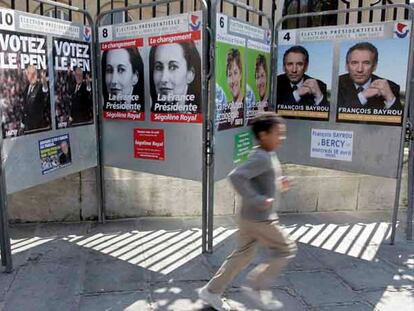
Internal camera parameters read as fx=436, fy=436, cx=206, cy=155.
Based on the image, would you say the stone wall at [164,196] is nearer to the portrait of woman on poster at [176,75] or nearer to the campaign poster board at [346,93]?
the campaign poster board at [346,93]

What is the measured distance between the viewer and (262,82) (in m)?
4.96

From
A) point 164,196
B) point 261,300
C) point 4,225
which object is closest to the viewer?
point 261,300

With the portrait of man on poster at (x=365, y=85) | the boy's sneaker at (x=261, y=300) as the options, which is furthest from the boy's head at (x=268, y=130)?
the portrait of man on poster at (x=365, y=85)

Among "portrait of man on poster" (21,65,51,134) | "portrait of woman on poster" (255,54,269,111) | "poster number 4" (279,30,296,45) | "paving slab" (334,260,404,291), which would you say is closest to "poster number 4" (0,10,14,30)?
"portrait of man on poster" (21,65,51,134)

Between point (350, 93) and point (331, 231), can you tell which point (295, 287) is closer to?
point (331, 231)

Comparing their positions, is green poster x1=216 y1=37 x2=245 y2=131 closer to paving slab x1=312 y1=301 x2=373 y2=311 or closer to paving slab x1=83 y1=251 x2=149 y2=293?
paving slab x1=83 y1=251 x2=149 y2=293

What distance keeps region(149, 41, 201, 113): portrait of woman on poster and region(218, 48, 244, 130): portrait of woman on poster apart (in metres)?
0.33

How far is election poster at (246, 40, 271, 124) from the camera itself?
4652 millimetres

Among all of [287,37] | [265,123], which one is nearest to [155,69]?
[287,37]

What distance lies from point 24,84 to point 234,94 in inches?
77.9

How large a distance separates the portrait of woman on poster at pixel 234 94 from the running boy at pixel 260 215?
4.13ft

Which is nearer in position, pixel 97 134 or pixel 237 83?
pixel 237 83

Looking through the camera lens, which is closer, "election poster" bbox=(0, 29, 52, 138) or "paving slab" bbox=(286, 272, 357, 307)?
"paving slab" bbox=(286, 272, 357, 307)

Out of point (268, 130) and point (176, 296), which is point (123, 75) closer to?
point (268, 130)
